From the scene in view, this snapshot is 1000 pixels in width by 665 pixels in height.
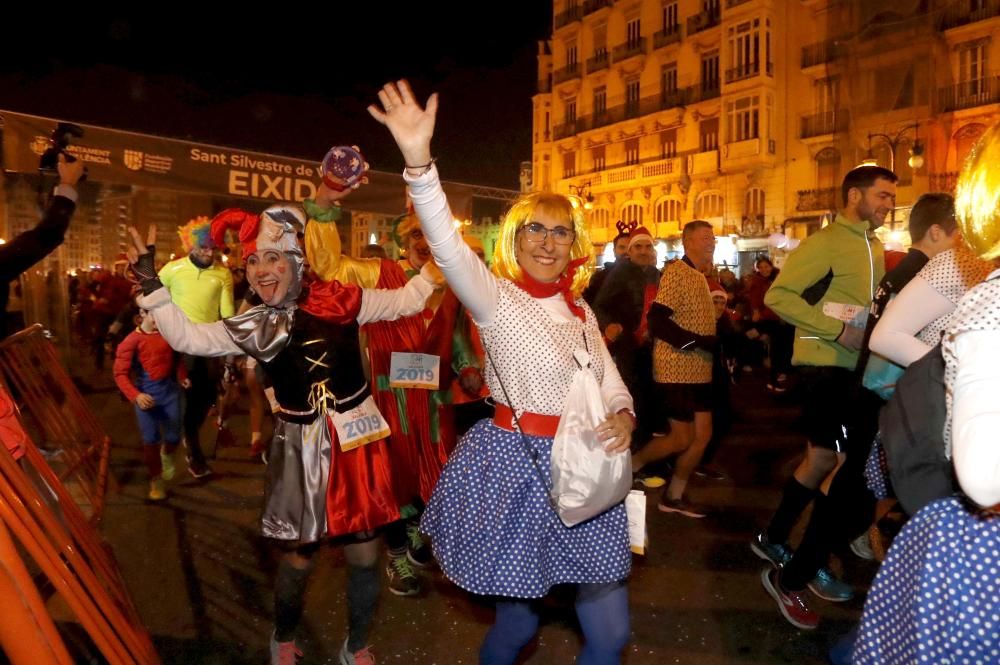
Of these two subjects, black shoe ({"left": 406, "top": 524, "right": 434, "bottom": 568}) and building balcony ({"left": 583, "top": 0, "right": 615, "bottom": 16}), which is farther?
building balcony ({"left": 583, "top": 0, "right": 615, "bottom": 16})

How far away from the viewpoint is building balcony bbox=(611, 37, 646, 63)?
37975mm

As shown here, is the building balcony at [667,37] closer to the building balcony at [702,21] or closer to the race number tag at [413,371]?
the building balcony at [702,21]

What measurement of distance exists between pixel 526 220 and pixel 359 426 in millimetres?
1083

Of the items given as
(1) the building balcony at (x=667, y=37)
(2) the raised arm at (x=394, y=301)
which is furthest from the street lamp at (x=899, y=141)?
(1) the building balcony at (x=667, y=37)

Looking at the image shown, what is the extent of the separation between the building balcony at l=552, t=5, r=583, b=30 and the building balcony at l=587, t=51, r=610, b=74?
2774 mm

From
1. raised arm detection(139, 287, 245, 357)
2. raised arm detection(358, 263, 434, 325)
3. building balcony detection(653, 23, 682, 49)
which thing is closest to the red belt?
raised arm detection(358, 263, 434, 325)

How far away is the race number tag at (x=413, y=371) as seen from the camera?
163 inches

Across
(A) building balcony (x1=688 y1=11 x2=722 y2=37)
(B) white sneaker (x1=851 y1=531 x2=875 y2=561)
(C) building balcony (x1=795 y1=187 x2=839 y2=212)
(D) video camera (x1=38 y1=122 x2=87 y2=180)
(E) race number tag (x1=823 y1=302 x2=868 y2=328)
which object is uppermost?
(A) building balcony (x1=688 y1=11 x2=722 y2=37)

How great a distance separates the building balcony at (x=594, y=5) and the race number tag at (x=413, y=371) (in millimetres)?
40431

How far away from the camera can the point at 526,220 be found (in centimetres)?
252

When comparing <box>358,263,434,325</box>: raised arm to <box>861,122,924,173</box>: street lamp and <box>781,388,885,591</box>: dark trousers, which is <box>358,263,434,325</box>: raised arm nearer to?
<box>781,388,885,591</box>: dark trousers

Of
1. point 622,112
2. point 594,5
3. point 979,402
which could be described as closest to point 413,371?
point 979,402

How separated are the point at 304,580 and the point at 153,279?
4.30 ft

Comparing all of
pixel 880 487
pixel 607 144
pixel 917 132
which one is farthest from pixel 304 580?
pixel 607 144
